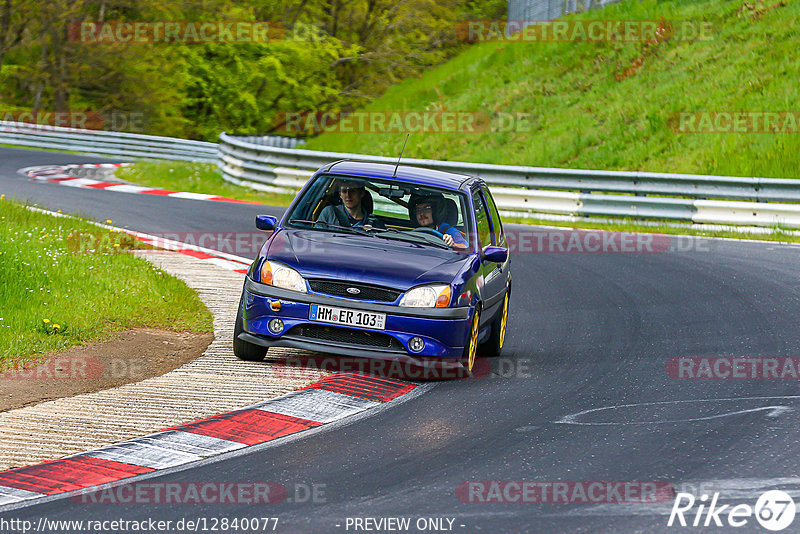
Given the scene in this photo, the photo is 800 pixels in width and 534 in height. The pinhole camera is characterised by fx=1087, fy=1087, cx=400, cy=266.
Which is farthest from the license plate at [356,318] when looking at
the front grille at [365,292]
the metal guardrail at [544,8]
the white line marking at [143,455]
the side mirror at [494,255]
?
the metal guardrail at [544,8]

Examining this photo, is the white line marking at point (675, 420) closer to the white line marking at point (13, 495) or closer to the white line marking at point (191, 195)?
the white line marking at point (13, 495)

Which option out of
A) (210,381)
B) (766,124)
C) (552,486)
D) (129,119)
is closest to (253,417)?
(210,381)

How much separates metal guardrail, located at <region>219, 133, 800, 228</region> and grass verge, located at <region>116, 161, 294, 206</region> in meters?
0.63

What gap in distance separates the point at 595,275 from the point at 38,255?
6790 mm

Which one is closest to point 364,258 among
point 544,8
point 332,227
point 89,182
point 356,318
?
point 356,318

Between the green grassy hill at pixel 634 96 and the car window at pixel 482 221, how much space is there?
14.2 m

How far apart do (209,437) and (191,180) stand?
64.3ft

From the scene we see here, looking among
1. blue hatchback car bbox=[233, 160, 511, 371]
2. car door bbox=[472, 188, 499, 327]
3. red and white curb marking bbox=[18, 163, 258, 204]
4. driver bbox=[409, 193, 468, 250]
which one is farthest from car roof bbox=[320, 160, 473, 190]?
red and white curb marking bbox=[18, 163, 258, 204]

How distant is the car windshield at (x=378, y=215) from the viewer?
900 cm

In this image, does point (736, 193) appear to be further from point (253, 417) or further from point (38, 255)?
point (253, 417)

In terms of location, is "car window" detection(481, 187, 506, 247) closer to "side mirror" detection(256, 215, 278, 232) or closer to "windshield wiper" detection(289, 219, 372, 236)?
"windshield wiper" detection(289, 219, 372, 236)

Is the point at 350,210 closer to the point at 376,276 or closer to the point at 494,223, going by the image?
the point at 376,276

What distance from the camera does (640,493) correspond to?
18.1ft

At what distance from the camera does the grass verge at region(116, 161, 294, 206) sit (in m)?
22.9
